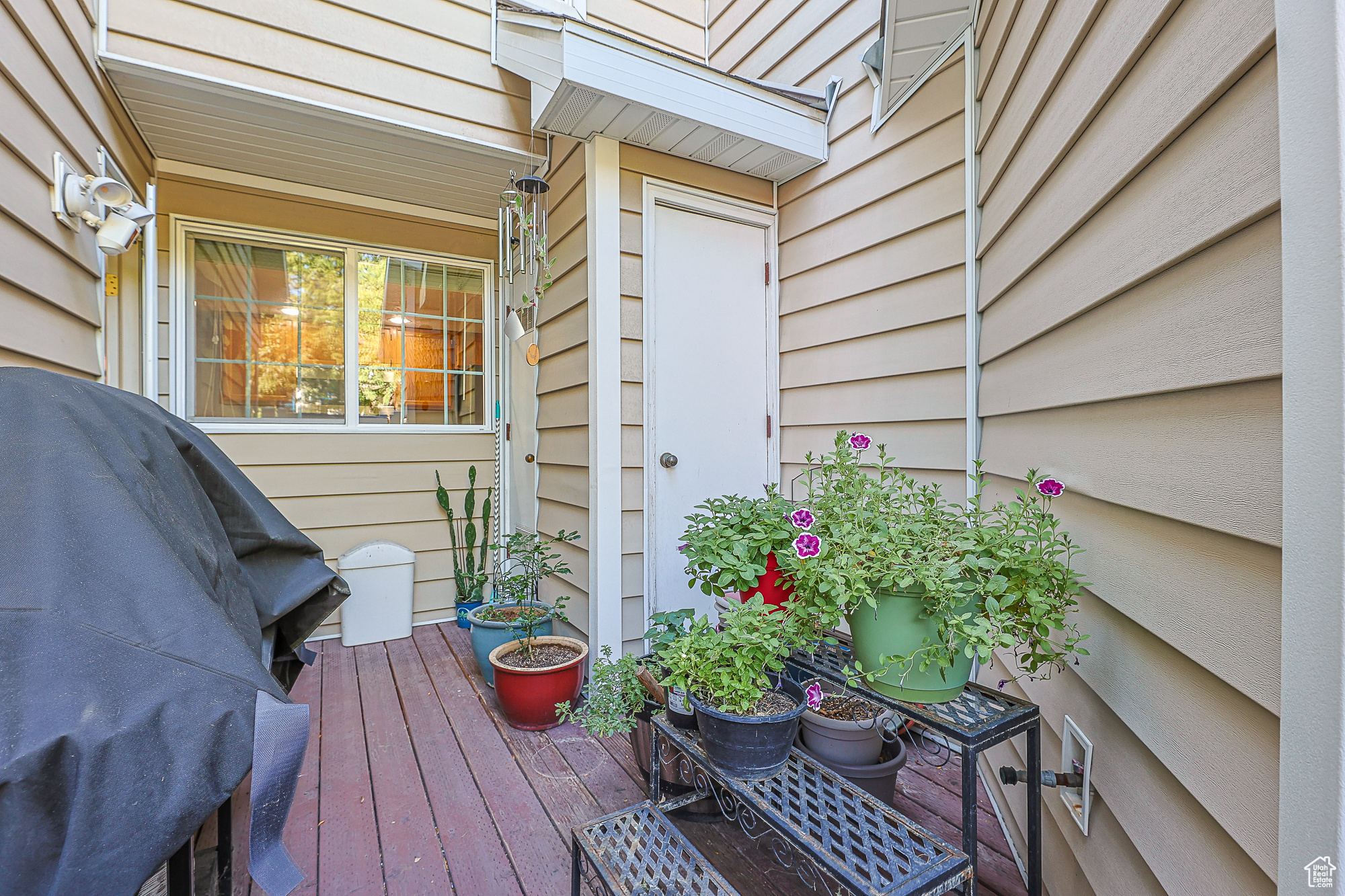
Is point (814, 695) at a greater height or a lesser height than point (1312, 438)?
lesser

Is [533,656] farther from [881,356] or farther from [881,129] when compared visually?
[881,129]

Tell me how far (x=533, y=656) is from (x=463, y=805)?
615 mm

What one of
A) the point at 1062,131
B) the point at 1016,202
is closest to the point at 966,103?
the point at 1016,202

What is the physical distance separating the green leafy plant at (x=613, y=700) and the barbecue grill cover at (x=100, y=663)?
1091mm

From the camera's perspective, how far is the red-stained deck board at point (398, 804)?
1.45 metres

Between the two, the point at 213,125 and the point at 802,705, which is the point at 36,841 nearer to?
the point at 802,705

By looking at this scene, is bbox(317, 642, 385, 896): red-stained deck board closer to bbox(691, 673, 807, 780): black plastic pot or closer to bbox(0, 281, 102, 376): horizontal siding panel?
bbox(691, 673, 807, 780): black plastic pot

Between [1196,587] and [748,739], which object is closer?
[1196,587]

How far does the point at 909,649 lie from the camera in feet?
3.67

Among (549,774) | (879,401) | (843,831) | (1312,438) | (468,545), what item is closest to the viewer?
(1312,438)

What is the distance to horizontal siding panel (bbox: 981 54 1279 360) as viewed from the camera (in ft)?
1.91

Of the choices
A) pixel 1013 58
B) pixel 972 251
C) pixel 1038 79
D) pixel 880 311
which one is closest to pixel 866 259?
pixel 880 311

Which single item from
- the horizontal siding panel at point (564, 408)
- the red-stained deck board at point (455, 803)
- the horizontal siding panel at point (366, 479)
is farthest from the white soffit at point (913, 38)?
the horizontal siding panel at point (366, 479)

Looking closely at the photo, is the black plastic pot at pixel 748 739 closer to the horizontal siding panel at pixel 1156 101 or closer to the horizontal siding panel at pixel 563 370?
the horizontal siding panel at pixel 1156 101
